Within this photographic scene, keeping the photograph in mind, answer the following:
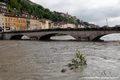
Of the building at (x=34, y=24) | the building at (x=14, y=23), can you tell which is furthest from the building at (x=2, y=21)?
the building at (x=34, y=24)

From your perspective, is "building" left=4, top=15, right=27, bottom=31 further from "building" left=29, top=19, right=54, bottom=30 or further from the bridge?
the bridge

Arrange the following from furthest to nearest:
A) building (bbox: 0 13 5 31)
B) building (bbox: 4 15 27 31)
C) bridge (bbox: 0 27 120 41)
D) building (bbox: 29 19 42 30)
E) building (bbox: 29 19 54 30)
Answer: building (bbox: 29 19 54 30), building (bbox: 29 19 42 30), building (bbox: 4 15 27 31), building (bbox: 0 13 5 31), bridge (bbox: 0 27 120 41)

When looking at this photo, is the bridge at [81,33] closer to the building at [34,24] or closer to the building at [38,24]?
the building at [34,24]

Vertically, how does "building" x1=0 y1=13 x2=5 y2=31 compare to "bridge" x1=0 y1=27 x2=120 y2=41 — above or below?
above

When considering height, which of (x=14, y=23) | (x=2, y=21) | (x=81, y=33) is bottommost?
(x=81, y=33)

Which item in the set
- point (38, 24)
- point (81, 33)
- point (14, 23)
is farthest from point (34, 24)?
point (81, 33)

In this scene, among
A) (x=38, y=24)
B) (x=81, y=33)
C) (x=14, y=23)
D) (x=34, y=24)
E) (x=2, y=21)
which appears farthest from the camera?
(x=38, y=24)

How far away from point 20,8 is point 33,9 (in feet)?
44.2

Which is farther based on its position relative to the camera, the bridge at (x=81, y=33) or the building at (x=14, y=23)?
the building at (x=14, y=23)

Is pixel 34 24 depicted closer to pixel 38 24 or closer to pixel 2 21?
pixel 38 24

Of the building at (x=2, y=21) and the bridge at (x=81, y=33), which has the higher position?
the building at (x=2, y=21)

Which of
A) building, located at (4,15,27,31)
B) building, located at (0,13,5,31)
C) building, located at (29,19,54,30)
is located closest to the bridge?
building, located at (0,13,5,31)

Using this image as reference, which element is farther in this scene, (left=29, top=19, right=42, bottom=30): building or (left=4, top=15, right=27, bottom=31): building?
(left=29, top=19, right=42, bottom=30): building

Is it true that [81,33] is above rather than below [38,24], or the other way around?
below
